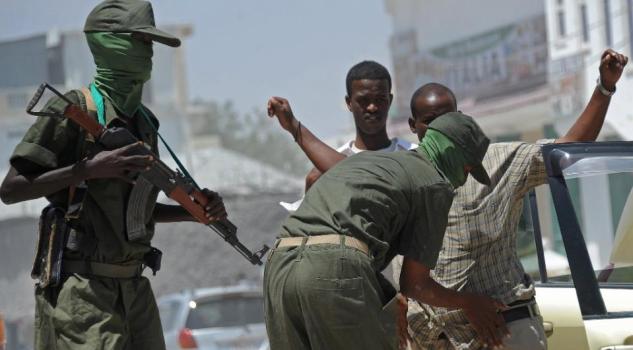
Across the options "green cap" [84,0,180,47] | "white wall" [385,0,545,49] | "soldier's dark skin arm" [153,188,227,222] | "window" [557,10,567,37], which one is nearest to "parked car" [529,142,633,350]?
"soldier's dark skin arm" [153,188,227,222]

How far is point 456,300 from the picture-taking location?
4.44m

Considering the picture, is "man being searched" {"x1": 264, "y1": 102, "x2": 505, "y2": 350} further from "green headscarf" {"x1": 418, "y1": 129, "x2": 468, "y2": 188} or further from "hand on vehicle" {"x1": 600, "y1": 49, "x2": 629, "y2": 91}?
"hand on vehicle" {"x1": 600, "y1": 49, "x2": 629, "y2": 91}

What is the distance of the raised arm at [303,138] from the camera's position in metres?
5.46

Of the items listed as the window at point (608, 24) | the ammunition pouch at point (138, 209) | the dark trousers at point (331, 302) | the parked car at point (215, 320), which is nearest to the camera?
the dark trousers at point (331, 302)

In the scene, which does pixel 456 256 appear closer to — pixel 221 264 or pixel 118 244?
pixel 118 244

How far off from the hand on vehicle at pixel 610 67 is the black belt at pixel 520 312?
110 centimetres

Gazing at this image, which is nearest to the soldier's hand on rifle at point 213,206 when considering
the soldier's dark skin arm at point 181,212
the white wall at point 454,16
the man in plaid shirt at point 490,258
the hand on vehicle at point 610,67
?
the soldier's dark skin arm at point 181,212

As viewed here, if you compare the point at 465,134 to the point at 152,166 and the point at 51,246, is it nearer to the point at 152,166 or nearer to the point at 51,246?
the point at 152,166

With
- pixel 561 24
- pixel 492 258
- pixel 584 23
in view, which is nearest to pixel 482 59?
pixel 561 24

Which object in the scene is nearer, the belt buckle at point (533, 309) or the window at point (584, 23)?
the belt buckle at point (533, 309)

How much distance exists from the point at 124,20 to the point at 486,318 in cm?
171

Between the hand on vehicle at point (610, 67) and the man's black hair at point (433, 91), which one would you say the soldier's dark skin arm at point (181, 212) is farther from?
the hand on vehicle at point (610, 67)

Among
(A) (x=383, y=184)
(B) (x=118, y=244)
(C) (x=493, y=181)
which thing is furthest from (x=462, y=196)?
(B) (x=118, y=244)

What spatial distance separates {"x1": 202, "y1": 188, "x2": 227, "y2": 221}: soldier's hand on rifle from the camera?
15.5 feet
